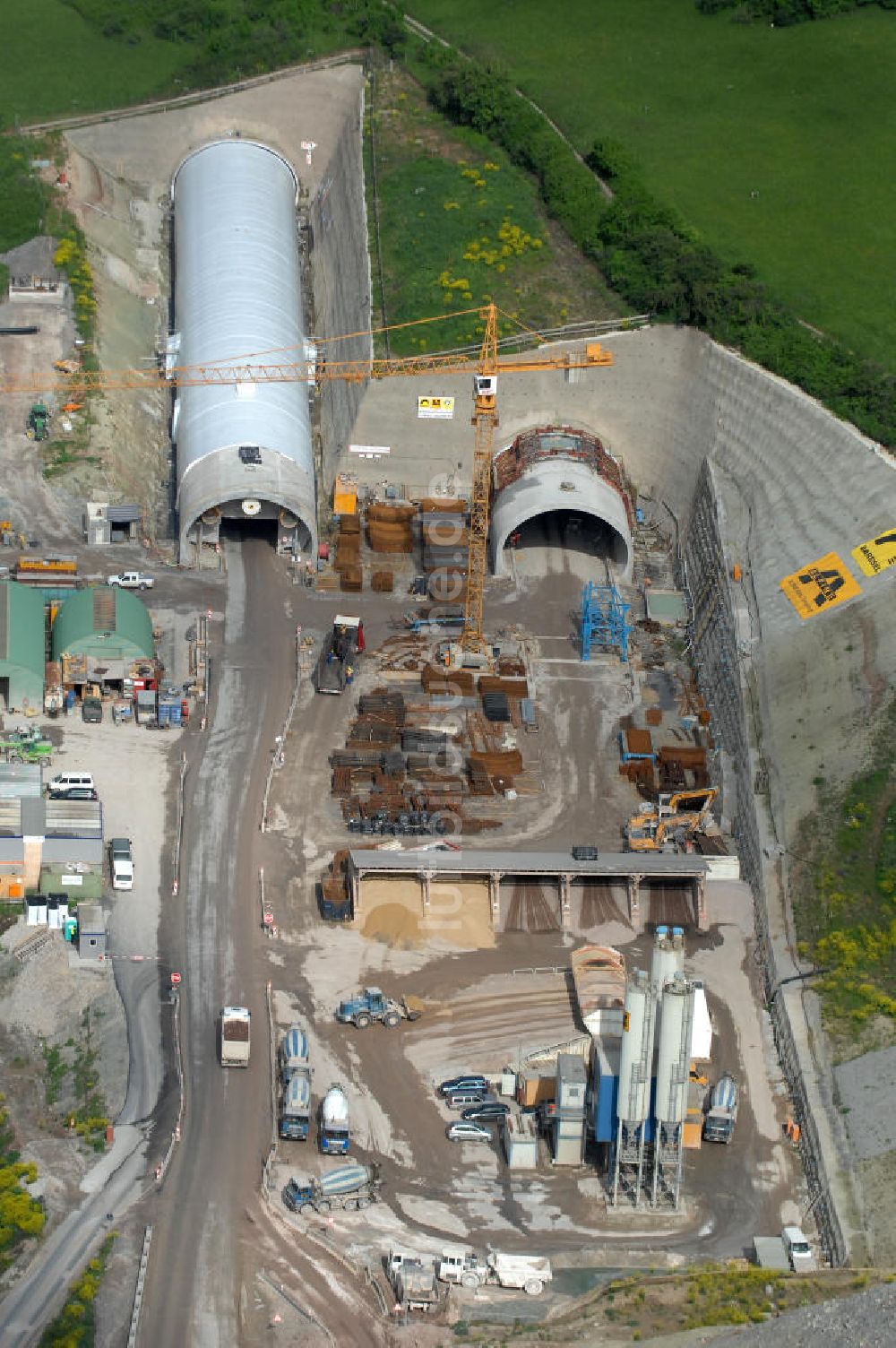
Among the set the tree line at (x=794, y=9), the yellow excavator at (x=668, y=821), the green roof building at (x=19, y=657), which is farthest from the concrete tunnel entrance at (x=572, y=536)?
the tree line at (x=794, y=9)

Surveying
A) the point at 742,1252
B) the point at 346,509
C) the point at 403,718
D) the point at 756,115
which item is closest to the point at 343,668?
the point at 403,718

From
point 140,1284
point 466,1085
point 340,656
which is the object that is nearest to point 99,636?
point 340,656

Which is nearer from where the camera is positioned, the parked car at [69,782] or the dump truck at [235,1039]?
the dump truck at [235,1039]

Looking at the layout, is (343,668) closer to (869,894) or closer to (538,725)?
(538,725)

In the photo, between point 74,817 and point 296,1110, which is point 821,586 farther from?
point 296,1110

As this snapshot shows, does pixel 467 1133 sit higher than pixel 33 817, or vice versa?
pixel 33 817

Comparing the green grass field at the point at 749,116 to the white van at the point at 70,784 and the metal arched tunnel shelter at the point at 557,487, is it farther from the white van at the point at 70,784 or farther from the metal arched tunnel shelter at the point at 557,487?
the white van at the point at 70,784

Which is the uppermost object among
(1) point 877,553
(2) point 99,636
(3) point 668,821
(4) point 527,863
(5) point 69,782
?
(1) point 877,553
